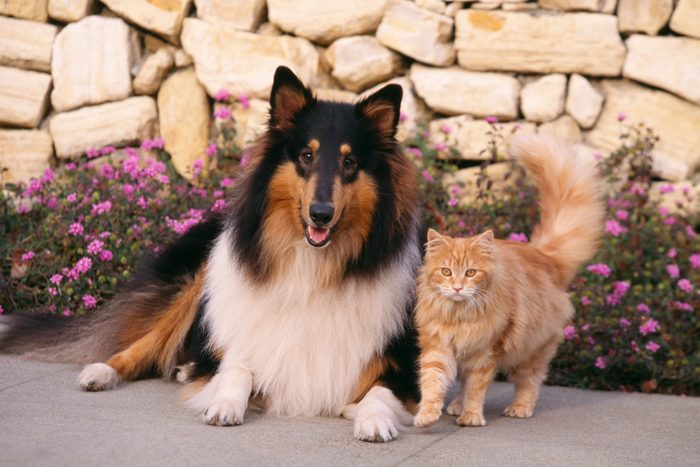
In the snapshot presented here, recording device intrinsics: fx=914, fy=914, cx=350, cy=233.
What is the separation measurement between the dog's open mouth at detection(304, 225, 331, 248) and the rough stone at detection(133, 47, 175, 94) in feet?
12.6

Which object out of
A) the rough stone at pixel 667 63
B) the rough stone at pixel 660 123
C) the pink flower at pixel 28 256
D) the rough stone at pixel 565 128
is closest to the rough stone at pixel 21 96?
the pink flower at pixel 28 256

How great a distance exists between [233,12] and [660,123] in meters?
3.49

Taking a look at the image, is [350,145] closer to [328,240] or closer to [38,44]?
[328,240]

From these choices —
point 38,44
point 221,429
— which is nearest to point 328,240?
point 221,429

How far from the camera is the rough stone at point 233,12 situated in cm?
745

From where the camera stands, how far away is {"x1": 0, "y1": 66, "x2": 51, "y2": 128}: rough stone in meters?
7.39

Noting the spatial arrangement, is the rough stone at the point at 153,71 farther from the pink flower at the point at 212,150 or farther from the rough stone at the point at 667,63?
the rough stone at the point at 667,63

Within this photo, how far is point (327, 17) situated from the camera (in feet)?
24.2

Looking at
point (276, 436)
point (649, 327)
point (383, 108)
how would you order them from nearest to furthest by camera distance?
1. point (276, 436)
2. point (383, 108)
3. point (649, 327)

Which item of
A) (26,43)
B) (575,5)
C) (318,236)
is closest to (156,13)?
(26,43)

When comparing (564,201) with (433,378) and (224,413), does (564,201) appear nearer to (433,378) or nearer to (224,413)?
(433,378)

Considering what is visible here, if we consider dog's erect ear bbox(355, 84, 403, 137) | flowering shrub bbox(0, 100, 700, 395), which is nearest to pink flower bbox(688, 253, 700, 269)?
flowering shrub bbox(0, 100, 700, 395)

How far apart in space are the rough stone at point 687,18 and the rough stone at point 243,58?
280 centimetres

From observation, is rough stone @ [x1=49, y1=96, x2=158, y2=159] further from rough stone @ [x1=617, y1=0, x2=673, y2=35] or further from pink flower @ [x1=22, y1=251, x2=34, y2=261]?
rough stone @ [x1=617, y1=0, x2=673, y2=35]
